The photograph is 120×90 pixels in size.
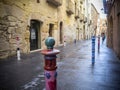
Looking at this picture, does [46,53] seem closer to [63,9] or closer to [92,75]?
[92,75]

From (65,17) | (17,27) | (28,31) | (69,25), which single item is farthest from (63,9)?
(17,27)

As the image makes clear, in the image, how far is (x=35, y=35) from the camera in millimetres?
17172

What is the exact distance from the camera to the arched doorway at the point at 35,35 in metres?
16.3

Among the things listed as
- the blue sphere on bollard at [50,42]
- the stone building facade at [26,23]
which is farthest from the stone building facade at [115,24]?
the blue sphere on bollard at [50,42]

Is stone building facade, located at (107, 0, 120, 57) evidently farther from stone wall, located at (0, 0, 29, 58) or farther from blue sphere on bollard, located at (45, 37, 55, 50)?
blue sphere on bollard, located at (45, 37, 55, 50)

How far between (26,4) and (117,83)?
10.0 metres

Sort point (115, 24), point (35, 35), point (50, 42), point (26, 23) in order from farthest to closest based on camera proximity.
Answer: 1. point (35, 35)
2. point (26, 23)
3. point (115, 24)
4. point (50, 42)

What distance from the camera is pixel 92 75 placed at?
7.16 metres

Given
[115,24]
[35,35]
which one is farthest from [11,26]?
[115,24]

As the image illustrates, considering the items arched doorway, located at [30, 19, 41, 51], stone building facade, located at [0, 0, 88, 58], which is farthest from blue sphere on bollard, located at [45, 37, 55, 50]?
arched doorway, located at [30, 19, 41, 51]

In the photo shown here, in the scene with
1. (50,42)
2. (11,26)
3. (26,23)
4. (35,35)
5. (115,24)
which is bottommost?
(50,42)

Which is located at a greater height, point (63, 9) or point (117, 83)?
point (63, 9)

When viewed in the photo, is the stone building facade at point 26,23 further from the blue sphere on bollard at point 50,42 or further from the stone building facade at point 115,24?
the blue sphere on bollard at point 50,42

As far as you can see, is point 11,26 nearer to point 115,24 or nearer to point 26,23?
point 26,23
